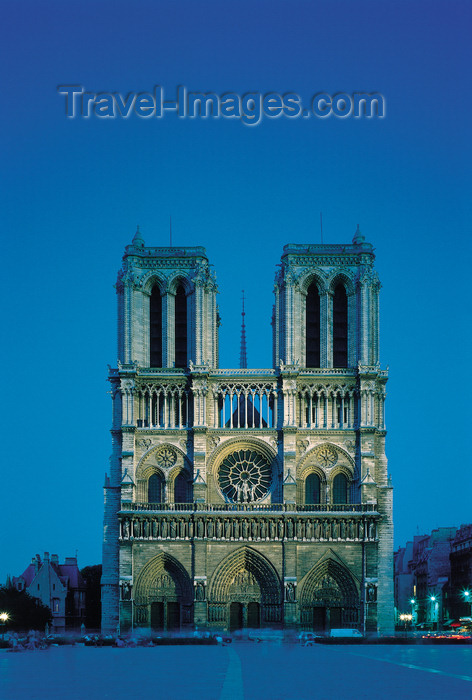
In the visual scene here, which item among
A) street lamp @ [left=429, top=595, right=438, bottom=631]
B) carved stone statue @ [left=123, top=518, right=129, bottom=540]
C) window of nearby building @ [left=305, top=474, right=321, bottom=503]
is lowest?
street lamp @ [left=429, top=595, right=438, bottom=631]

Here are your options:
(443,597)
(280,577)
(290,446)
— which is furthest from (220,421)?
(443,597)

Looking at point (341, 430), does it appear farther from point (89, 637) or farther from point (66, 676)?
point (66, 676)

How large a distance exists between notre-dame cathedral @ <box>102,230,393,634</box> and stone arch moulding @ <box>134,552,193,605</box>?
9 cm

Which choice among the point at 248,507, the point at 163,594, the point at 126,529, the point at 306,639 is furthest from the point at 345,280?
the point at 306,639

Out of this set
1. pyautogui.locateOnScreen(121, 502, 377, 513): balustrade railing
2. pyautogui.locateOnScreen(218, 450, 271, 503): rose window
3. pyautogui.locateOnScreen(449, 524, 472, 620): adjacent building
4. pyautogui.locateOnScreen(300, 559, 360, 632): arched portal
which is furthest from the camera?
pyautogui.locateOnScreen(449, 524, 472, 620): adjacent building

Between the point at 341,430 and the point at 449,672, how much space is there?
3833cm

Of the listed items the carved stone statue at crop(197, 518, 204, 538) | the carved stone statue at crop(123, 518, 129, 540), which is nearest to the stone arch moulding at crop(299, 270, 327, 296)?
the carved stone statue at crop(197, 518, 204, 538)

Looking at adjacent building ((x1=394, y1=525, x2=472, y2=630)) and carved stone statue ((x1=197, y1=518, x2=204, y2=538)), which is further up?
carved stone statue ((x1=197, y1=518, x2=204, y2=538))

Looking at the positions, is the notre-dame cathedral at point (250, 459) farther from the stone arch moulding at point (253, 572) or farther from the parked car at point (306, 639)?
the parked car at point (306, 639)

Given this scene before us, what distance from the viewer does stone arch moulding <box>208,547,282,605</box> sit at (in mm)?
66812

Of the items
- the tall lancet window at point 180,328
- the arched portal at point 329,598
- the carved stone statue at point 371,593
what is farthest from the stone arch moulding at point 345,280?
the carved stone statue at point 371,593

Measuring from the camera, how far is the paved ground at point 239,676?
2342 cm

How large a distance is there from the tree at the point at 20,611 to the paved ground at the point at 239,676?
30.1m

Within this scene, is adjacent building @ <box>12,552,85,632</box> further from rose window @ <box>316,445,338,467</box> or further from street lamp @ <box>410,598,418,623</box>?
street lamp @ <box>410,598,418,623</box>
